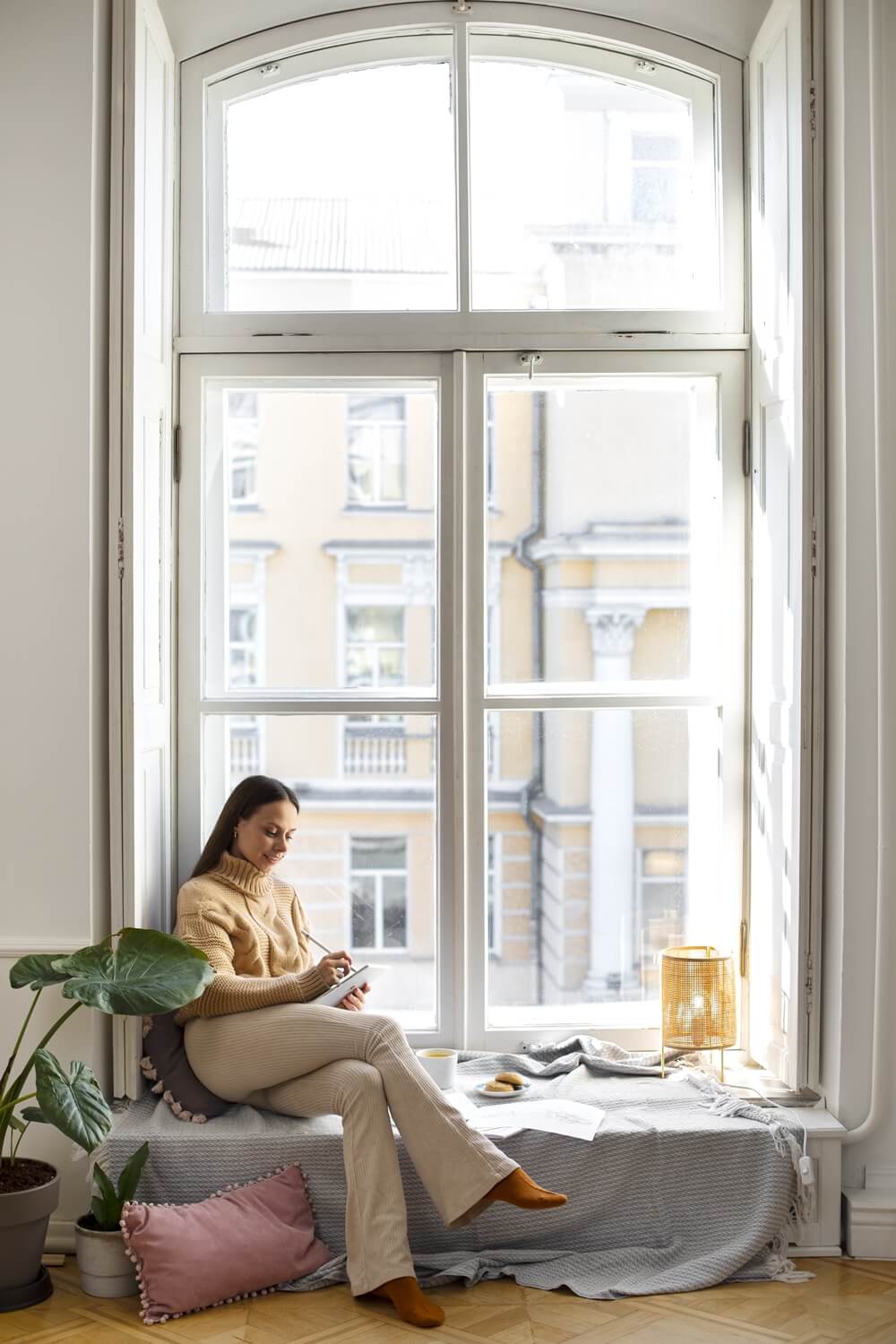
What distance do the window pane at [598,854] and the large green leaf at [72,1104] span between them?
4.01 feet

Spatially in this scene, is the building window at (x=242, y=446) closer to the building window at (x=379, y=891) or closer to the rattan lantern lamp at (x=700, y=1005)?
the building window at (x=379, y=891)

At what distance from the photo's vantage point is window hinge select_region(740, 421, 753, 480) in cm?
353

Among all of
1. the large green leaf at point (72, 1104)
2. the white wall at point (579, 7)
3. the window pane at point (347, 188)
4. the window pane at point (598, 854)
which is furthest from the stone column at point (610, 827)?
the white wall at point (579, 7)

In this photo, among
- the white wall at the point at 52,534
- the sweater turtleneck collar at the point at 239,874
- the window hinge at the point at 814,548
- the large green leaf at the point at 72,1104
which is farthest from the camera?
the sweater turtleneck collar at the point at 239,874

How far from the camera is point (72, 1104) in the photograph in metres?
2.57

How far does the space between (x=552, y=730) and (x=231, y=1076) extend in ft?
3.93

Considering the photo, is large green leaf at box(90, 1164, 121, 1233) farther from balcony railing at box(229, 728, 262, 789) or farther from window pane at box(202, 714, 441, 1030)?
balcony railing at box(229, 728, 262, 789)

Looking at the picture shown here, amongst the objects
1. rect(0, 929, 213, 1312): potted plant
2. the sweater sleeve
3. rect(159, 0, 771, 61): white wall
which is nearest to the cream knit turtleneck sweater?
the sweater sleeve

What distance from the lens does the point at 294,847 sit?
355 centimetres

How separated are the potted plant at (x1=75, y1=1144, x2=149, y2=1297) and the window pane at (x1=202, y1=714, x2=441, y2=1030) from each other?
903mm

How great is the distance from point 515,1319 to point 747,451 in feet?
7.05

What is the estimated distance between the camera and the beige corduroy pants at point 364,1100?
2.73m

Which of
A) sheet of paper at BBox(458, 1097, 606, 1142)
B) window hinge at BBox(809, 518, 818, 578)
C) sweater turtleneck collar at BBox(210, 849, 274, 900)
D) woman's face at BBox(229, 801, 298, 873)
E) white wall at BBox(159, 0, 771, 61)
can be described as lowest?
sheet of paper at BBox(458, 1097, 606, 1142)

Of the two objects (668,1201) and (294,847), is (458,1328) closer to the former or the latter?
(668,1201)
